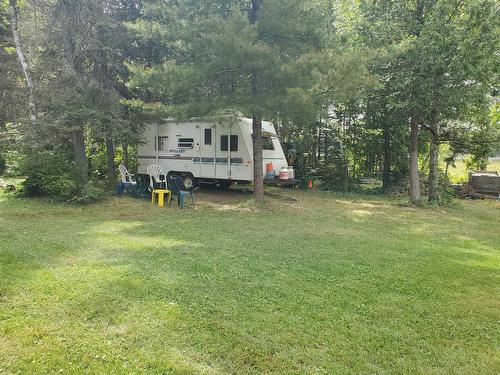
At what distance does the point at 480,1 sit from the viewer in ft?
29.5

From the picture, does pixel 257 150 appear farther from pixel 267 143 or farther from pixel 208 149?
pixel 208 149

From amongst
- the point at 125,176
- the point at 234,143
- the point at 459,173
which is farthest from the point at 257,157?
the point at 459,173

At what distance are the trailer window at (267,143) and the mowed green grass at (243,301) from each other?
561 centimetres

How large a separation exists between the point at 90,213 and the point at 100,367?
6.48 metres

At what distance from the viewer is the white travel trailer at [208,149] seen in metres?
11.4

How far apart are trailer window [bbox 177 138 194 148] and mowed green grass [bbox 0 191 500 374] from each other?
19.7 ft

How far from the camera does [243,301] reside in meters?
3.51

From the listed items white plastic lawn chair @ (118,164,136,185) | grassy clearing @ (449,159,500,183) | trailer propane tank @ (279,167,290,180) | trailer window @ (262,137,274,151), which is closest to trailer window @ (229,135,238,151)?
trailer window @ (262,137,274,151)

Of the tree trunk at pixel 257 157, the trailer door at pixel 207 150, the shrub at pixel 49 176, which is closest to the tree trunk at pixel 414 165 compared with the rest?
the tree trunk at pixel 257 157

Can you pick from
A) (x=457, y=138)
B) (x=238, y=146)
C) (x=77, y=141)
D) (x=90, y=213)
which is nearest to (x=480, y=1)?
(x=457, y=138)

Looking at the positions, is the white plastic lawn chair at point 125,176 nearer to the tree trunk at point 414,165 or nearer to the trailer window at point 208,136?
the trailer window at point 208,136

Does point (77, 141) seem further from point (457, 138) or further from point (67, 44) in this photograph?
point (457, 138)

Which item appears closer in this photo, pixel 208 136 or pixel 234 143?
pixel 234 143

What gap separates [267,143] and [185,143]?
2.79m
